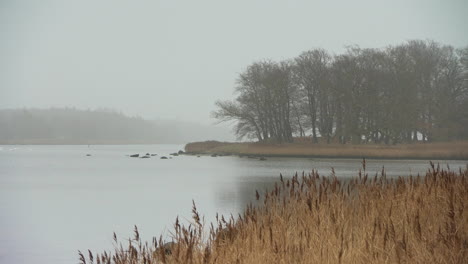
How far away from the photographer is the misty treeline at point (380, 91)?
57375mm

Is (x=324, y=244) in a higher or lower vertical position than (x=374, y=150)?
lower

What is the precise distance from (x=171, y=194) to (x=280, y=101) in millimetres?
40813

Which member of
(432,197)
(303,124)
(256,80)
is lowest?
(432,197)

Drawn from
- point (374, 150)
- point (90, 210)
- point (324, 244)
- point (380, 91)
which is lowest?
point (90, 210)

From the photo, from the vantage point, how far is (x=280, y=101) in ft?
211

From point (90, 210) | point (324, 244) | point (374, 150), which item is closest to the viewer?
point (324, 244)

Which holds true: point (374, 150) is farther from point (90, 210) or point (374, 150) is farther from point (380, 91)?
point (90, 210)

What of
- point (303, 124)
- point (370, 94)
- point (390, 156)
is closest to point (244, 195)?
point (390, 156)

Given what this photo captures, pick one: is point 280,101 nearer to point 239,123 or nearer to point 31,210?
point 239,123

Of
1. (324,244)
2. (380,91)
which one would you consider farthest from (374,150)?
(324,244)

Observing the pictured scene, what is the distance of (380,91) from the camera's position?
59.2m

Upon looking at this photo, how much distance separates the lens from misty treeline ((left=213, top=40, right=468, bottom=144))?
57375 mm

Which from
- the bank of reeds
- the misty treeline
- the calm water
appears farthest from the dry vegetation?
the bank of reeds

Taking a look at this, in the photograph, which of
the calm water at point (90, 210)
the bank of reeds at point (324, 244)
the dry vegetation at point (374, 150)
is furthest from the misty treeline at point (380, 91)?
the bank of reeds at point (324, 244)
